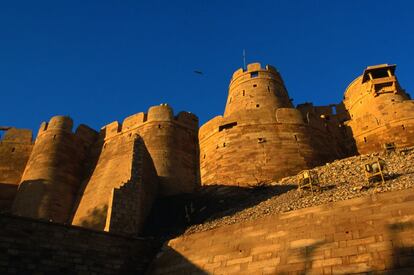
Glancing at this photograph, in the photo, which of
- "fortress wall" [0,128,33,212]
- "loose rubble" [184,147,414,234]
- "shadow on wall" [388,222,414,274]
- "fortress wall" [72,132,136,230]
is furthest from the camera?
"fortress wall" [0,128,33,212]

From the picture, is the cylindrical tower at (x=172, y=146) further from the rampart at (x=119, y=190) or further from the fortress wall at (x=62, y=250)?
the fortress wall at (x=62, y=250)

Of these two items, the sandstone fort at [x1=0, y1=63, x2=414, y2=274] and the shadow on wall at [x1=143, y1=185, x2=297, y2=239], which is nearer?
the sandstone fort at [x1=0, y1=63, x2=414, y2=274]

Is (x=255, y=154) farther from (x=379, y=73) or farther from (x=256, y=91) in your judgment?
(x=379, y=73)

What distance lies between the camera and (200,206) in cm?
1695

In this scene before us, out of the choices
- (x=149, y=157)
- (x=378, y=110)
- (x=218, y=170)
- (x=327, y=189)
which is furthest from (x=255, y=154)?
(x=378, y=110)

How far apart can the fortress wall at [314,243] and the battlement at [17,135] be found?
57.8ft

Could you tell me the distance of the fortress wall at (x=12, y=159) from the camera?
76.7 ft

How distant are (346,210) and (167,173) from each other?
11.7 m

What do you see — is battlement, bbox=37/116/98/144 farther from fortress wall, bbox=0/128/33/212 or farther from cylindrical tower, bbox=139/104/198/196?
cylindrical tower, bbox=139/104/198/196

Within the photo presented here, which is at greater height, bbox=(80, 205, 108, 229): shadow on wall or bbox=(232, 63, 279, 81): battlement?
bbox=(232, 63, 279, 81): battlement

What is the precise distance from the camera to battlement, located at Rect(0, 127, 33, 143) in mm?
25959

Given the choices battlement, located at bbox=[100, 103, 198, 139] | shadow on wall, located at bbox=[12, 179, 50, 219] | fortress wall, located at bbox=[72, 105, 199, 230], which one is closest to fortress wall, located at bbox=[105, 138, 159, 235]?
fortress wall, located at bbox=[72, 105, 199, 230]

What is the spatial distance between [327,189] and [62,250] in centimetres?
801

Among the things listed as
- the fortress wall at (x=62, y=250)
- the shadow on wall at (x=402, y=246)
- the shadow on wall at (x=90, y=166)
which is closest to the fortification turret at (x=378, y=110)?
the shadow on wall at (x=402, y=246)
